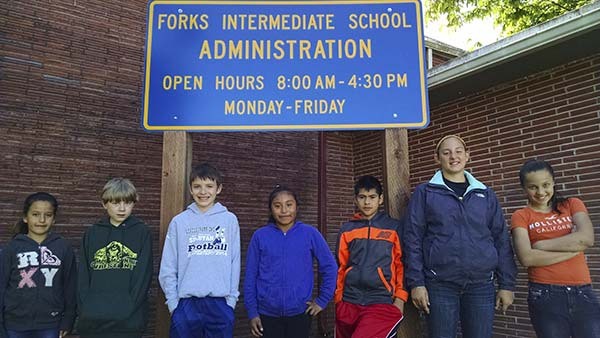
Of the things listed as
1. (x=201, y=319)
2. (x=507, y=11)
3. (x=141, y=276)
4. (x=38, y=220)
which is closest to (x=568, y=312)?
(x=201, y=319)

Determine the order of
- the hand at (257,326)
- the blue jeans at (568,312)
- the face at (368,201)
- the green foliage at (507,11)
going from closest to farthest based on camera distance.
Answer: the blue jeans at (568,312) → the hand at (257,326) → the face at (368,201) → the green foliage at (507,11)

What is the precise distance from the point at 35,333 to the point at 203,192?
1361 mm

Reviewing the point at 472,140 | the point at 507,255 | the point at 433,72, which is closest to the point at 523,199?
the point at 472,140

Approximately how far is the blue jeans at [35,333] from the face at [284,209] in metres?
1.56

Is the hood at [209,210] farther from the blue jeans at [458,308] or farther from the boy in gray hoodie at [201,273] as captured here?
the blue jeans at [458,308]

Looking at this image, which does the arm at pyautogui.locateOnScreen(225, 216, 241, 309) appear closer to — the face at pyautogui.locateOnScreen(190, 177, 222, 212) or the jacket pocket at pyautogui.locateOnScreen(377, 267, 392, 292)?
the face at pyautogui.locateOnScreen(190, 177, 222, 212)

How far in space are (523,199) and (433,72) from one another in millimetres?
1717

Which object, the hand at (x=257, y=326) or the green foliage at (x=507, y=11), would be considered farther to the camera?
the green foliage at (x=507, y=11)

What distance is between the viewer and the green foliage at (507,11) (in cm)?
980

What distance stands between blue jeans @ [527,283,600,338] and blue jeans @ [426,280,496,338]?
0.30 meters

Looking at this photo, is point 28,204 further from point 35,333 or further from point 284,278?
point 284,278

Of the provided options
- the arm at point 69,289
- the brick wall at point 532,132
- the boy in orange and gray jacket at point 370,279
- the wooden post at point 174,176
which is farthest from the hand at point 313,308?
the brick wall at point 532,132

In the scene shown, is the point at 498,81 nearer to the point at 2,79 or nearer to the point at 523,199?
the point at 523,199

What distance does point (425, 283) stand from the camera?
9.21 ft
